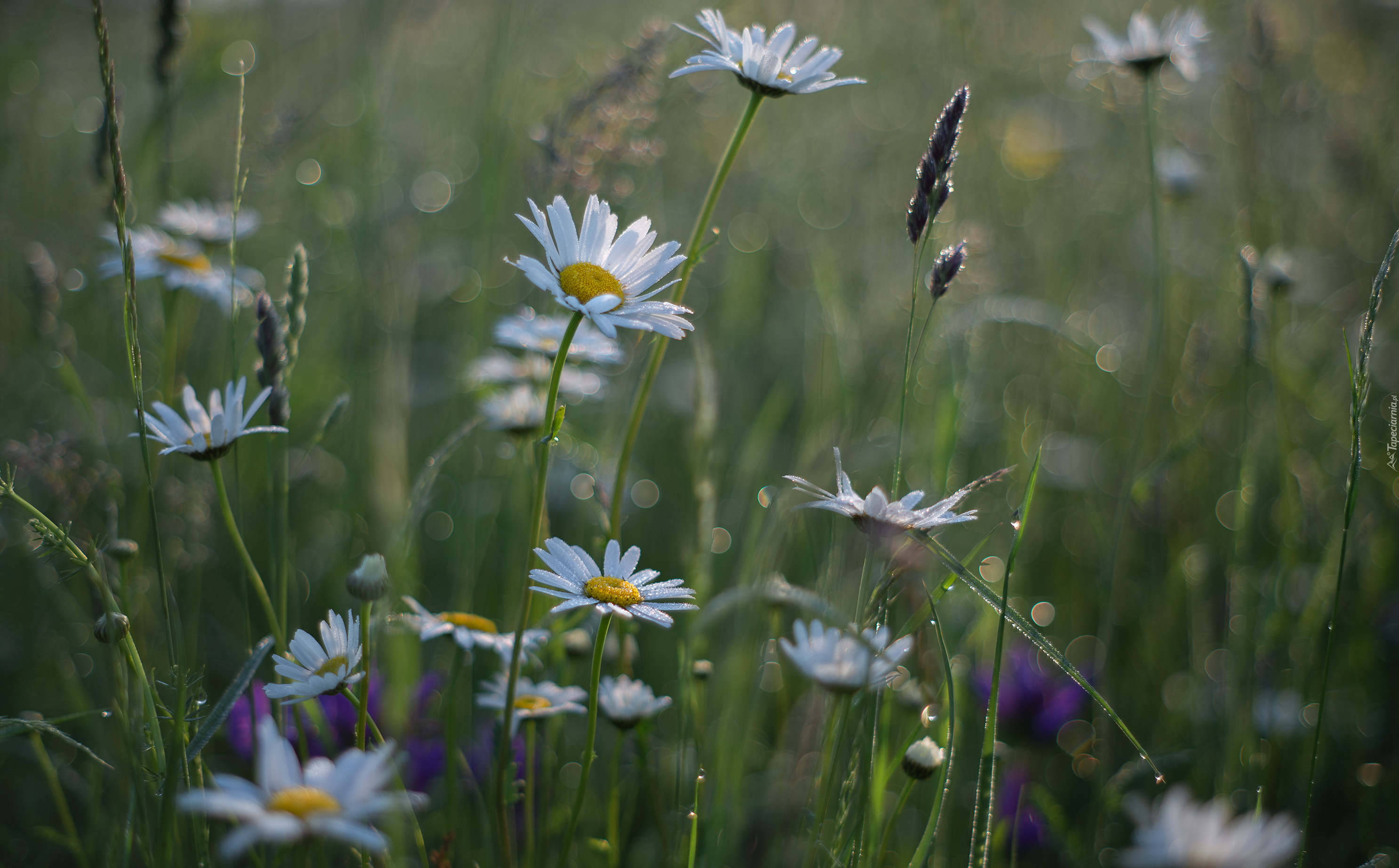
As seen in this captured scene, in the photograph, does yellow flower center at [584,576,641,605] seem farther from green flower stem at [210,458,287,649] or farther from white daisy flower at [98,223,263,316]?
white daisy flower at [98,223,263,316]

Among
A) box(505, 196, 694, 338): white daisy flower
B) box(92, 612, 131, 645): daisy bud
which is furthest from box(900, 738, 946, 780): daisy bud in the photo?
box(92, 612, 131, 645): daisy bud

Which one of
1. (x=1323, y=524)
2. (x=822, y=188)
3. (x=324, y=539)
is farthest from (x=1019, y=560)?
(x=822, y=188)

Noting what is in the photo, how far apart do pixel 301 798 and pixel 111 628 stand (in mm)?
359

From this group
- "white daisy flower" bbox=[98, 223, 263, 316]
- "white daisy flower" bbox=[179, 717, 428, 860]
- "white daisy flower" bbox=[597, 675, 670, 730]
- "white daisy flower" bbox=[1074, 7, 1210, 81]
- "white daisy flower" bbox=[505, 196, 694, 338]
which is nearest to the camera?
"white daisy flower" bbox=[179, 717, 428, 860]

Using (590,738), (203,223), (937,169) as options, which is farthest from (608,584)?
(203,223)

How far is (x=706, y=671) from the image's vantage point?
107 cm

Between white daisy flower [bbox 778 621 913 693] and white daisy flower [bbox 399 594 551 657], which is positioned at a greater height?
white daisy flower [bbox 778 621 913 693]

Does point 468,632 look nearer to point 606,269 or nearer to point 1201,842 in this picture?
point 606,269

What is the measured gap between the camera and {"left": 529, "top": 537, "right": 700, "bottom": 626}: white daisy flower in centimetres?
74

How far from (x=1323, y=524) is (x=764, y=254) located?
1575 millimetres

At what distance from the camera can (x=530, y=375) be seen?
4.23 ft

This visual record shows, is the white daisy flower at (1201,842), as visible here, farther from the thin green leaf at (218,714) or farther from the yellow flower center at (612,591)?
the thin green leaf at (218,714)

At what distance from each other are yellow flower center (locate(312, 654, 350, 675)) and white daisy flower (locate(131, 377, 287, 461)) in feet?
0.73

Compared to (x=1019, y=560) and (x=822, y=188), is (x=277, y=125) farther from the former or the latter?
(x=822, y=188)
